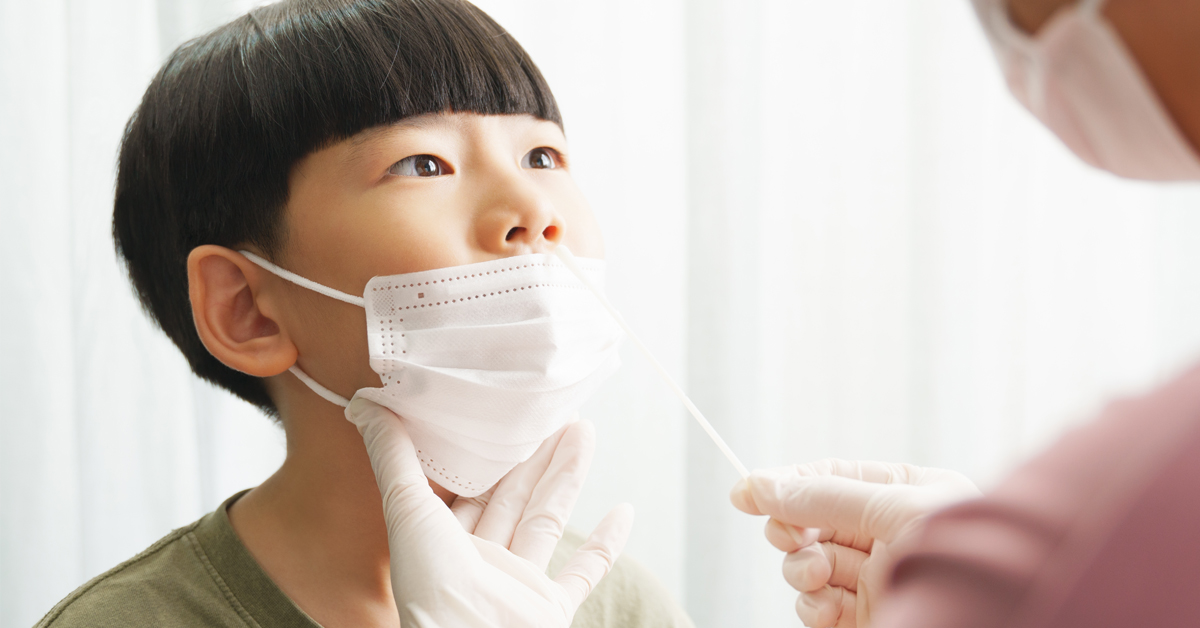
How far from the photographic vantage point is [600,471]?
68.7 inches

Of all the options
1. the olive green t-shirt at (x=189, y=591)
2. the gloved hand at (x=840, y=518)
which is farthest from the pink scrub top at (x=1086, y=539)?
the olive green t-shirt at (x=189, y=591)

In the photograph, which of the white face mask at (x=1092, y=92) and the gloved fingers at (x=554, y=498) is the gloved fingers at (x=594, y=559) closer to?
the gloved fingers at (x=554, y=498)

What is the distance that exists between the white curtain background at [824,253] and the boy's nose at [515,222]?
0.78 m

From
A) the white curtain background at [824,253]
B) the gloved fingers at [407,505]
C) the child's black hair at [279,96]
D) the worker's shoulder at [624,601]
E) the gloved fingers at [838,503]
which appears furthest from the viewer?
the white curtain background at [824,253]

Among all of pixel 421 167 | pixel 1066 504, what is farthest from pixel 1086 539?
pixel 421 167

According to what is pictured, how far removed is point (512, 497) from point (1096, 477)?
816 mm

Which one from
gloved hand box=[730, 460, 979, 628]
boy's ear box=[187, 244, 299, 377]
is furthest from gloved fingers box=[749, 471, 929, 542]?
boy's ear box=[187, 244, 299, 377]

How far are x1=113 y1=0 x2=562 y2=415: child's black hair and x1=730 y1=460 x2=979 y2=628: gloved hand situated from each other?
Result: 56 centimetres

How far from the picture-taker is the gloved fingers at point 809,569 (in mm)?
843

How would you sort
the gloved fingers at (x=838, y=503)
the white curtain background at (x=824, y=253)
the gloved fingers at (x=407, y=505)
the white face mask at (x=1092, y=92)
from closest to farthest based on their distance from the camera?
the white face mask at (x=1092, y=92) < the gloved fingers at (x=838, y=503) < the gloved fingers at (x=407, y=505) < the white curtain background at (x=824, y=253)

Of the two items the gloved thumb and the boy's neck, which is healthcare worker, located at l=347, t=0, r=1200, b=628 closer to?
the gloved thumb

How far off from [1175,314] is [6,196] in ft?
7.52

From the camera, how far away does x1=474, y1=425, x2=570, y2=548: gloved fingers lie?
3.39 ft

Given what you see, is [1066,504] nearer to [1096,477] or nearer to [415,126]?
[1096,477]
